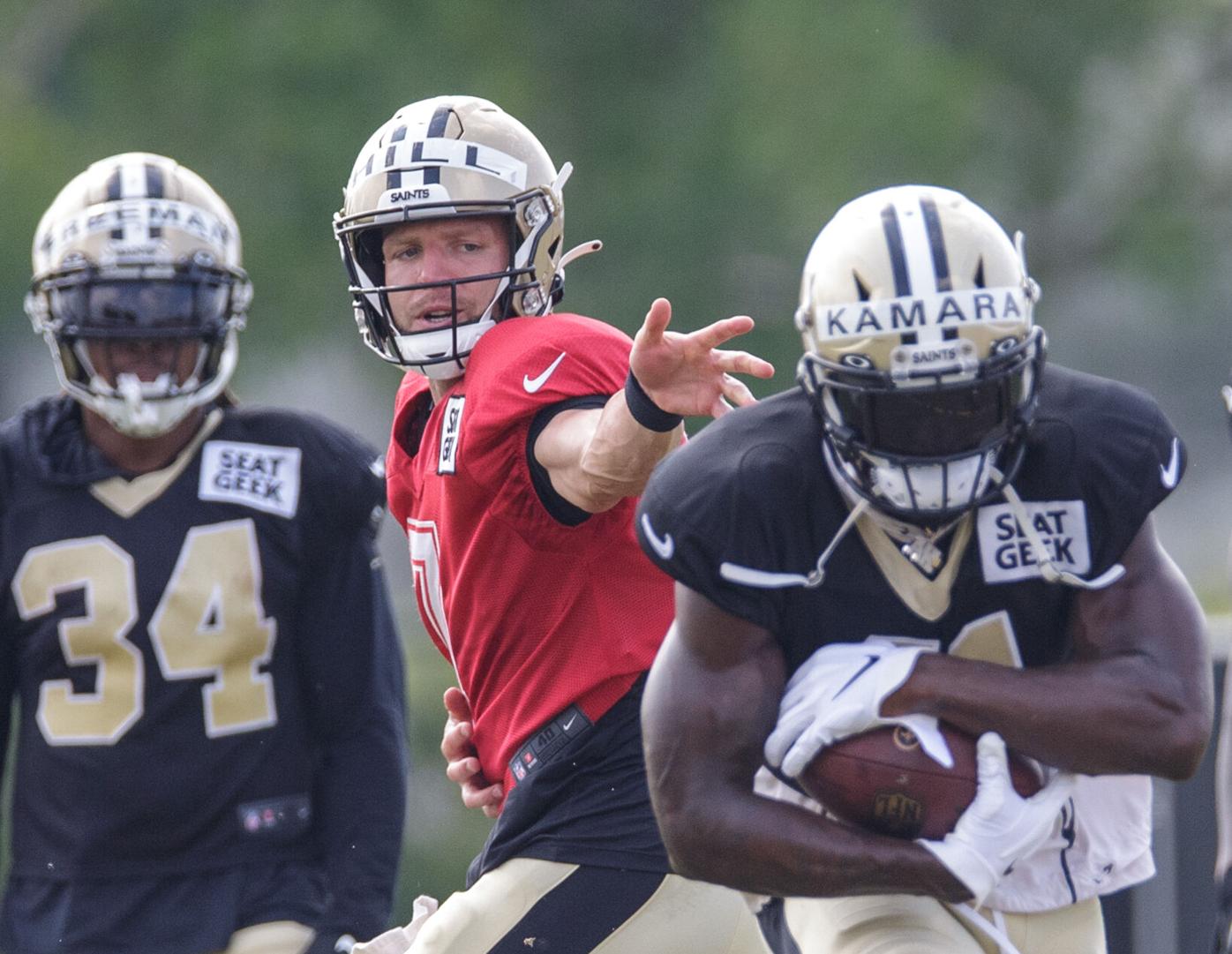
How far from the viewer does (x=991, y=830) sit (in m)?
3.11

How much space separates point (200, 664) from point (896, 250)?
209cm

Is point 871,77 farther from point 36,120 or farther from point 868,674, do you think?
point 868,674

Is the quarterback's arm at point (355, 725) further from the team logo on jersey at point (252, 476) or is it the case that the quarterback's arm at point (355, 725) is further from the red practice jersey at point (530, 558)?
the red practice jersey at point (530, 558)

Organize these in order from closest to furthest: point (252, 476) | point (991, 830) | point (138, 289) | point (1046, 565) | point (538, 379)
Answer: point (991, 830)
point (1046, 565)
point (538, 379)
point (252, 476)
point (138, 289)

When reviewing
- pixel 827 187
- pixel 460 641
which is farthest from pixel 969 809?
pixel 827 187

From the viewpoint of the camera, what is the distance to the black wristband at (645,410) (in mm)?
3500

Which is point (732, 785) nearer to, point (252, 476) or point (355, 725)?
point (355, 725)

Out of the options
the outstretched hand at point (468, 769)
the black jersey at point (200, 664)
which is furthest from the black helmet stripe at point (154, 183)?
the outstretched hand at point (468, 769)

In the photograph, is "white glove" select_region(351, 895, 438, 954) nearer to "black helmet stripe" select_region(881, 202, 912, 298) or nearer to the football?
the football

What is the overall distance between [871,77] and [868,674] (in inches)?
387

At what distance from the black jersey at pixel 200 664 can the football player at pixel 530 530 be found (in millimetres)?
688

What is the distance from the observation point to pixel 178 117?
1312 centimetres

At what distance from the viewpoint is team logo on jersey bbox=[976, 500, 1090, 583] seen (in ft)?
10.6

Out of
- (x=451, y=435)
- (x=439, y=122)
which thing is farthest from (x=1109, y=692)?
(x=439, y=122)
